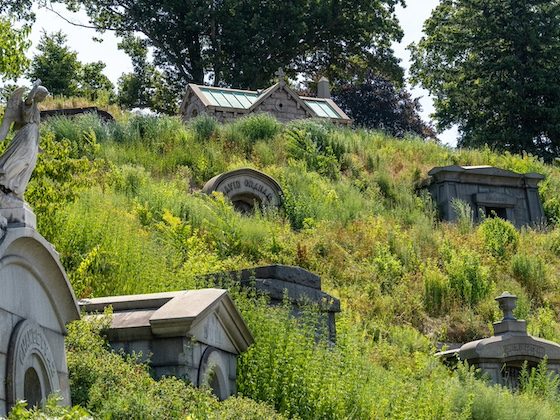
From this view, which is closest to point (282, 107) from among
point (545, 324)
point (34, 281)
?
point (545, 324)

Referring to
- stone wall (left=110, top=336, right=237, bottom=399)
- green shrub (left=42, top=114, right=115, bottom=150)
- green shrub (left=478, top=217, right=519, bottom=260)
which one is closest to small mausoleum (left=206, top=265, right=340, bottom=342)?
stone wall (left=110, top=336, right=237, bottom=399)

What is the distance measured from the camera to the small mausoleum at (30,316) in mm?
8492

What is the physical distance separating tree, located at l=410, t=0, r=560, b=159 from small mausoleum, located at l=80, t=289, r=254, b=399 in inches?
1258

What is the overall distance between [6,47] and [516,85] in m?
32.1

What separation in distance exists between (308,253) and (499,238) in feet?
16.4

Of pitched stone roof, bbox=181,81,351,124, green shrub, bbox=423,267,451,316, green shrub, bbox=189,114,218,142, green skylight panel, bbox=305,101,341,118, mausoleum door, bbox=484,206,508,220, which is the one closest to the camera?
green shrub, bbox=423,267,451,316

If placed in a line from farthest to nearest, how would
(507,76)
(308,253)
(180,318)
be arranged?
(507,76), (308,253), (180,318)

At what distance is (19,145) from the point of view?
946 cm

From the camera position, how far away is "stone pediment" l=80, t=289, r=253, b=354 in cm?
1128

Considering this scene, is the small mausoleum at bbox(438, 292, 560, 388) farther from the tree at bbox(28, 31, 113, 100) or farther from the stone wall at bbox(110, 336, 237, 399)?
the tree at bbox(28, 31, 113, 100)

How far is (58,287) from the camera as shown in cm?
963

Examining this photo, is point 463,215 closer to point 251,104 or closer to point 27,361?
point 251,104

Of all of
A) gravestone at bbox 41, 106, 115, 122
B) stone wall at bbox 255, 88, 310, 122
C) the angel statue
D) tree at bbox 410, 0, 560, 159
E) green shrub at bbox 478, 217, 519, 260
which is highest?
tree at bbox 410, 0, 560, 159

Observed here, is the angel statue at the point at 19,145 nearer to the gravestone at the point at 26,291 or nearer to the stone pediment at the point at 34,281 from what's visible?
the gravestone at the point at 26,291
